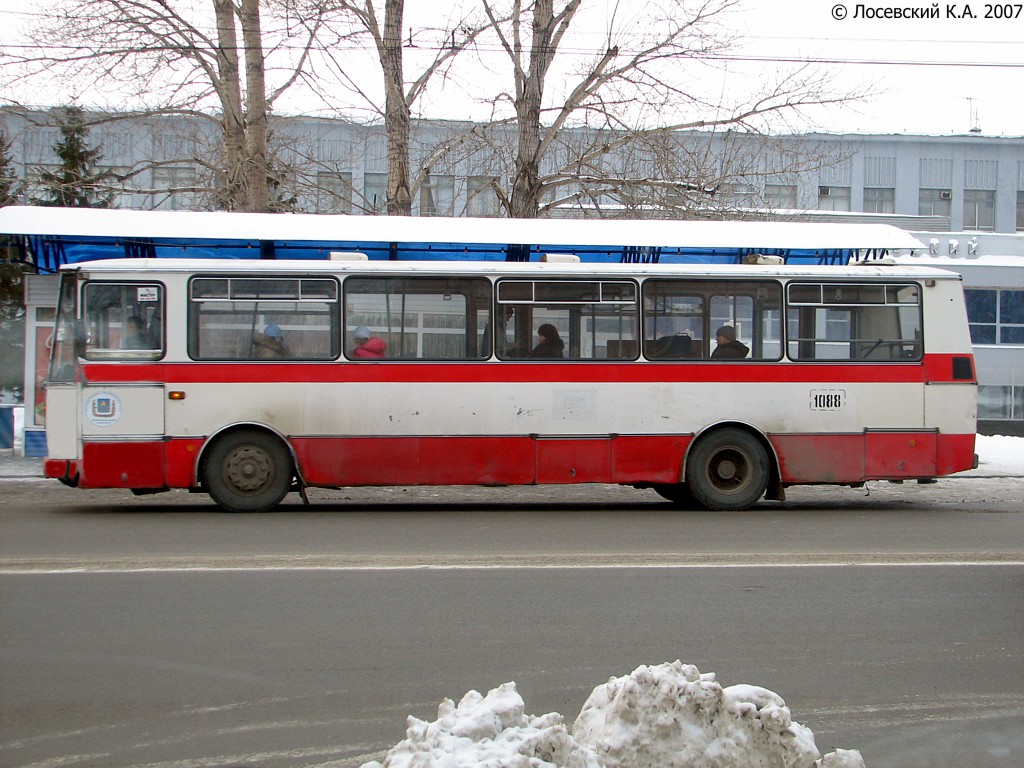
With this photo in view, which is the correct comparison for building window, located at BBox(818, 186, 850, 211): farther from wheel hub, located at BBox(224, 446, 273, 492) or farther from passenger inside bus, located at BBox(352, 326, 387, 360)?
wheel hub, located at BBox(224, 446, 273, 492)

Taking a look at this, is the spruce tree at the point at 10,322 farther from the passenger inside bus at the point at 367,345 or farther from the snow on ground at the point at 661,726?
the snow on ground at the point at 661,726

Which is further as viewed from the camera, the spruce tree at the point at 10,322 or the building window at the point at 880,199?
the building window at the point at 880,199

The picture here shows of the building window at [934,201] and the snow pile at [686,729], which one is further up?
the building window at [934,201]

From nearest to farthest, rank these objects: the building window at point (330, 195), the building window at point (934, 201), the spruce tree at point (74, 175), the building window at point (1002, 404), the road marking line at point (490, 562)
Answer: the road marking line at point (490, 562) → the spruce tree at point (74, 175) → the building window at point (330, 195) → the building window at point (1002, 404) → the building window at point (934, 201)

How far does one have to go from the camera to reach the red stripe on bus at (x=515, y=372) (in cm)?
1158

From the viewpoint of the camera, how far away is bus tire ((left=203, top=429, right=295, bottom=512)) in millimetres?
11641

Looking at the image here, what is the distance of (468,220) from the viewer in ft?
41.4

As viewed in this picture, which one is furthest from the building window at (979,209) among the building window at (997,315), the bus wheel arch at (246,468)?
the bus wheel arch at (246,468)

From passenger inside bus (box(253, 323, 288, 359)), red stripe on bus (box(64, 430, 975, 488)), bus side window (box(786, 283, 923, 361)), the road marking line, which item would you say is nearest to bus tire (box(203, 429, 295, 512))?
red stripe on bus (box(64, 430, 975, 488))

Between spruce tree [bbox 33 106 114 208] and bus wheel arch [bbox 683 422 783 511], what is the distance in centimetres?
1183

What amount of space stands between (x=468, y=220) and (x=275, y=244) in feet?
7.54

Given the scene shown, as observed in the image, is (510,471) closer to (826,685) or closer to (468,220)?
(468,220)

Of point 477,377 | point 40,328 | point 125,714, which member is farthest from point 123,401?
point 125,714

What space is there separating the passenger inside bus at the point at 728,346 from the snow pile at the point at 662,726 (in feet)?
29.0
